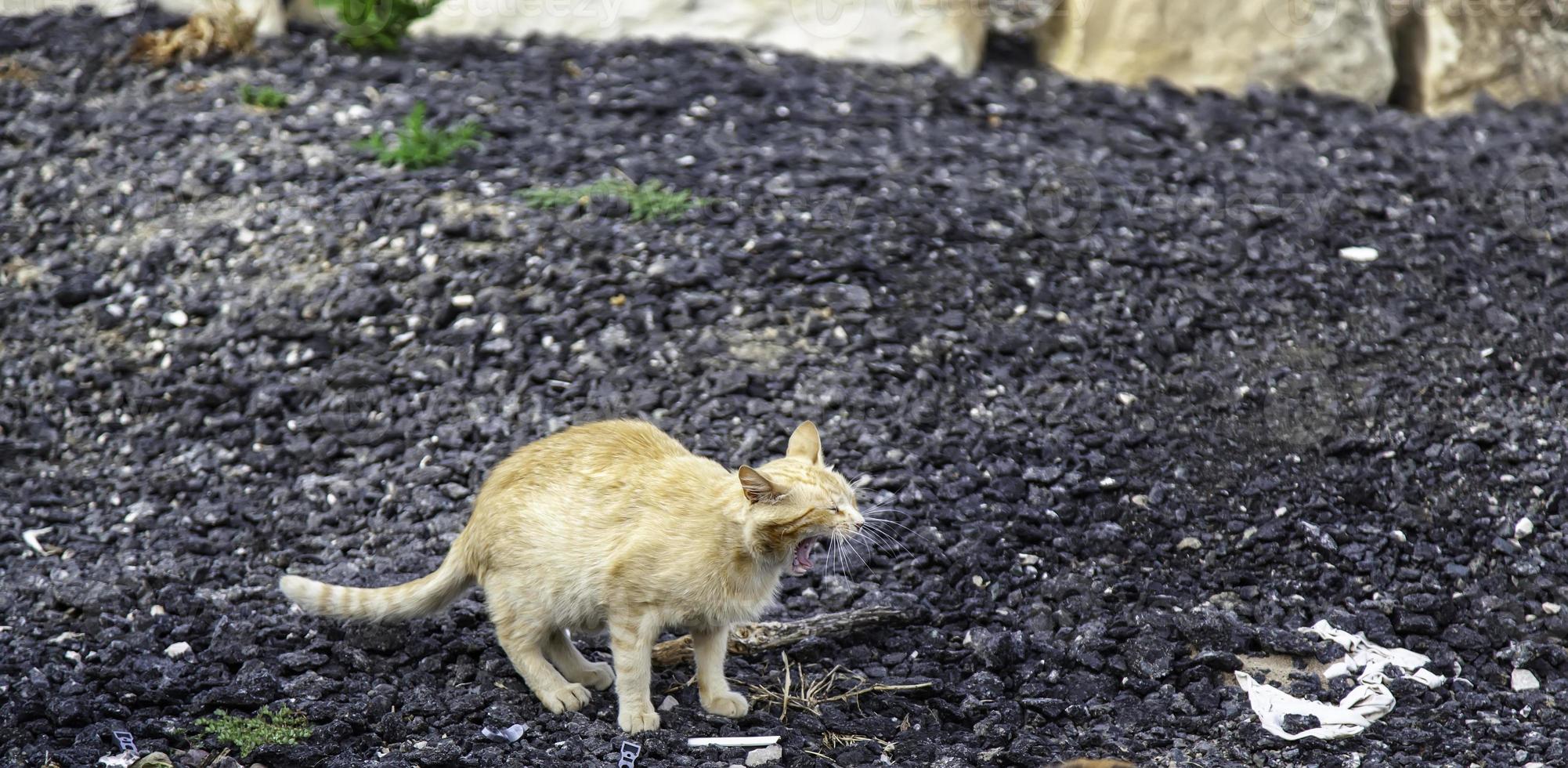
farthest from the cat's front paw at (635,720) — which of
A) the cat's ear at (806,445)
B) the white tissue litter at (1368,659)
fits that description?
the white tissue litter at (1368,659)

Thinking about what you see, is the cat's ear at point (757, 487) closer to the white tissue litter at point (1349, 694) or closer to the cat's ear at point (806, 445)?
the cat's ear at point (806, 445)

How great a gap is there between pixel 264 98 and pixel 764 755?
208 inches

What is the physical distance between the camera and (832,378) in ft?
19.2

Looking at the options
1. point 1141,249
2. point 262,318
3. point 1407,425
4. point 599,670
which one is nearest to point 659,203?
point 262,318

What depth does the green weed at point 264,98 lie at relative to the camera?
7.71m

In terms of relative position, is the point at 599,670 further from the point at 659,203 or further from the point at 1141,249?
the point at 1141,249

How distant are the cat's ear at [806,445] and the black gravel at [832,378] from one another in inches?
32.6

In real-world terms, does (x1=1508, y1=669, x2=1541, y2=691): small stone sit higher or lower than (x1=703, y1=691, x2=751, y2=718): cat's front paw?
higher

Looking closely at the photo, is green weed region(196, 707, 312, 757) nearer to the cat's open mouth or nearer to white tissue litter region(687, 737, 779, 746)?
white tissue litter region(687, 737, 779, 746)

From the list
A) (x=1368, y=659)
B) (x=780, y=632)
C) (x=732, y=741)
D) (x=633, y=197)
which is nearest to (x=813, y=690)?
(x=780, y=632)

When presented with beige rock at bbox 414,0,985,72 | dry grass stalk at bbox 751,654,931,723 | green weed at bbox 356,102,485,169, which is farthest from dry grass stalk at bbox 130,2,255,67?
dry grass stalk at bbox 751,654,931,723

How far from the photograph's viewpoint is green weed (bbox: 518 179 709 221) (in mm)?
6754

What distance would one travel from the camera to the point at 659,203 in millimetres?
6789

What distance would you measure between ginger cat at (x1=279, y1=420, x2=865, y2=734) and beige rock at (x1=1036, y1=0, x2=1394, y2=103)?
212 inches
